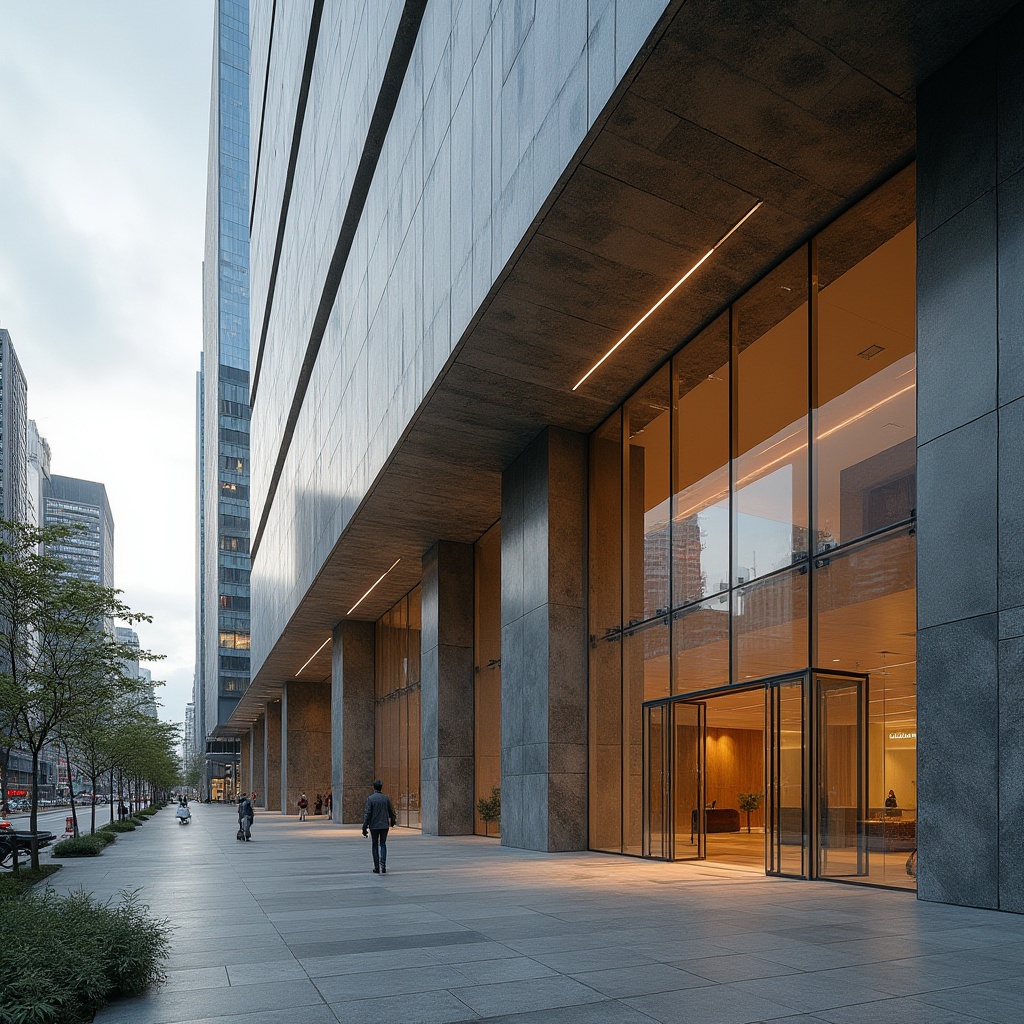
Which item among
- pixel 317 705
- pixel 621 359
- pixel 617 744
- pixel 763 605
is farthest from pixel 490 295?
pixel 317 705

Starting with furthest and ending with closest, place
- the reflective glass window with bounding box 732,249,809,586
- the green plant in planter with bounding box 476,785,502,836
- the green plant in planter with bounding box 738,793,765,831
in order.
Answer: the green plant in planter with bounding box 738,793,765,831 < the green plant in planter with bounding box 476,785,502,836 < the reflective glass window with bounding box 732,249,809,586

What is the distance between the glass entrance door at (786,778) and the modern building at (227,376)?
278ft

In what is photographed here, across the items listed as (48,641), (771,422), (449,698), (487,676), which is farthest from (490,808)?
(771,422)

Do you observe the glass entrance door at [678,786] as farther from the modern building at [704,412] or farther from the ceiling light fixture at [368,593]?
the ceiling light fixture at [368,593]

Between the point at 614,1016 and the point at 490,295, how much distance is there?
37.2 feet

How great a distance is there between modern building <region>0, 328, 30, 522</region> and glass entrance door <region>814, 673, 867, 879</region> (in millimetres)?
160115

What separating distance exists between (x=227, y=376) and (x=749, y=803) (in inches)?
3433

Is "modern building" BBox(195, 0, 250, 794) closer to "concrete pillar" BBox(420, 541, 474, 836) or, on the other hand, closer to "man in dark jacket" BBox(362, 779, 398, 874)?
"concrete pillar" BBox(420, 541, 474, 836)

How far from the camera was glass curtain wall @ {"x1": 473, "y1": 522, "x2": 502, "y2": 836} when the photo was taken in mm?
27672

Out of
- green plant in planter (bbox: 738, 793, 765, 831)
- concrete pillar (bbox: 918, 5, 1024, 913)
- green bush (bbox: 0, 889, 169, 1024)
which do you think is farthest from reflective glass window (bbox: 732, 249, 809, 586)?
green plant in planter (bbox: 738, 793, 765, 831)

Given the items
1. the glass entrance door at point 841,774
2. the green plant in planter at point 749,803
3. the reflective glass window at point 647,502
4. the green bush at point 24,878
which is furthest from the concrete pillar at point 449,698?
the glass entrance door at point 841,774

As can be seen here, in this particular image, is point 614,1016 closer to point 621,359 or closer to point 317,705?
point 621,359

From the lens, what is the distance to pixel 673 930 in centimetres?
988

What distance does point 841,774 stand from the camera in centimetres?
1395
